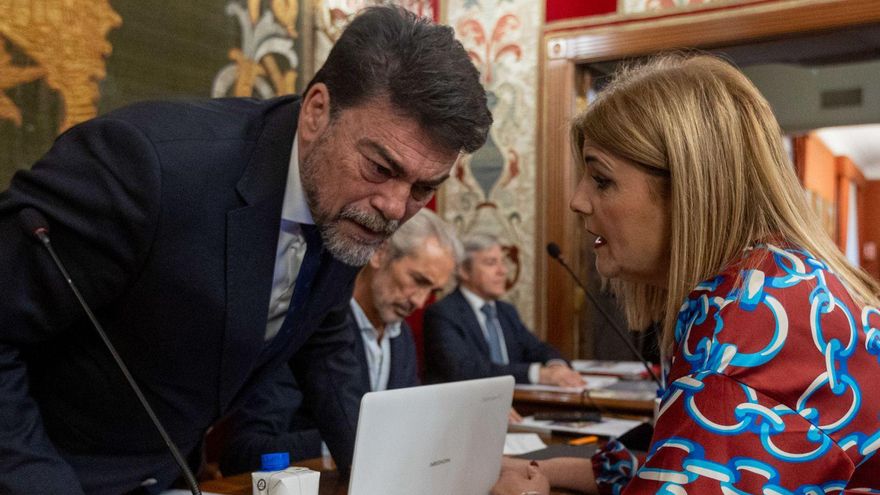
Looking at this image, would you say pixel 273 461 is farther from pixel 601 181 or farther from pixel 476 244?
pixel 476 244

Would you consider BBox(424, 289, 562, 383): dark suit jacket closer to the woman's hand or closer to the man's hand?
the man's hand

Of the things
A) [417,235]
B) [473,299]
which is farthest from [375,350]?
[473,299]

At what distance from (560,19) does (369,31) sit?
3068 millimetres

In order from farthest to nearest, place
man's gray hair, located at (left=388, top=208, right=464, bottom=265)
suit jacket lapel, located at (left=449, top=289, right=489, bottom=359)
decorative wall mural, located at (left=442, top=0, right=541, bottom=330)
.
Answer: decorative wall mural, located at (left=442, top=0, right=541, bottom=330), suit jacket lapel, located at (left=449, top=289, right=489, bottom=359), man's gray hair, located at (left=388, top=208, right=464, bottom=265)

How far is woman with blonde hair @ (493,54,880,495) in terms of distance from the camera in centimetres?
101

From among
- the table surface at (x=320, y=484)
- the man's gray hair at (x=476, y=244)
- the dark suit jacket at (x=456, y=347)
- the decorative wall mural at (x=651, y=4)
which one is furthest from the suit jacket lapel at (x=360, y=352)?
the decorative wall mural at (x=651, y=4)

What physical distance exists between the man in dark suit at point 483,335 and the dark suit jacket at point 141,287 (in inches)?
81.3

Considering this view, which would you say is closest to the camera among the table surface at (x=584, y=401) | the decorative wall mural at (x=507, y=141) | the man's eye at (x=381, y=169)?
the man's eye at (x=381, y=169)

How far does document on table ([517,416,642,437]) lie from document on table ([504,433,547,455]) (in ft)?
0.35

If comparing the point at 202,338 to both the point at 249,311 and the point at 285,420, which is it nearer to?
the point at 249,311

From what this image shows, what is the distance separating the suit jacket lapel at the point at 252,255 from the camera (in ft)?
4.62

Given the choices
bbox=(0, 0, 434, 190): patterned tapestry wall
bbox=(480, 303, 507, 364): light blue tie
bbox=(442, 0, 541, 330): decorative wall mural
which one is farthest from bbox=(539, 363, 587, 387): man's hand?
bbox=(0, 0, 434, 190): patterned tapestry wall

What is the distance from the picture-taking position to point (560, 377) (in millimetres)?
3441

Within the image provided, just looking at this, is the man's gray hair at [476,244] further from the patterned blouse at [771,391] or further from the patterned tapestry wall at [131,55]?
the patterned blouse at [771,391]
